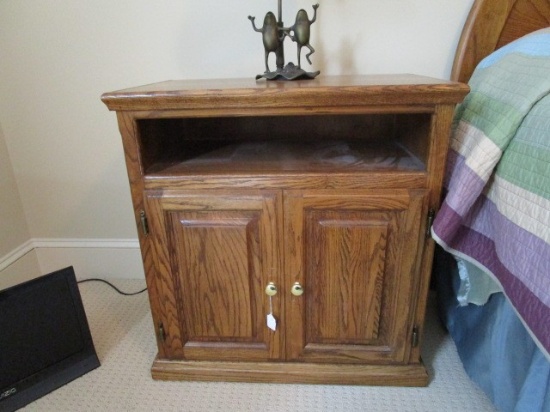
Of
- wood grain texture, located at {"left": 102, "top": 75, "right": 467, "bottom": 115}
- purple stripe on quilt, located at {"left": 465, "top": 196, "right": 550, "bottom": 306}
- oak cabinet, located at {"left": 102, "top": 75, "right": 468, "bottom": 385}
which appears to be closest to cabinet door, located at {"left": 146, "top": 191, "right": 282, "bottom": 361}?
oak cabinet, located at {"left": 102, "top": 75, "right": 468, "bottom": 385}

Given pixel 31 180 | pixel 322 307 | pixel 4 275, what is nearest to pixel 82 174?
pixel 31 180

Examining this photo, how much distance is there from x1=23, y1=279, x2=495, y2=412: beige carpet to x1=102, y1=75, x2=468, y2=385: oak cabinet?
3 centimetres

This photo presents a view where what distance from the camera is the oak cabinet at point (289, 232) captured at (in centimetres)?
75

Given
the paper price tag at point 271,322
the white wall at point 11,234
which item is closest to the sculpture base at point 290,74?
the paper price tag at point 271,322

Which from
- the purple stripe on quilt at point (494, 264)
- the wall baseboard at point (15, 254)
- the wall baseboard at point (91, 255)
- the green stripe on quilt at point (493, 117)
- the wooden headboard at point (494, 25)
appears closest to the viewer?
the purple stripe on quilt at point (494, 264)

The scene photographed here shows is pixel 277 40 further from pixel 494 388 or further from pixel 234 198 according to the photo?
pixel 494 388

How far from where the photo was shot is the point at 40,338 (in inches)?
37.4

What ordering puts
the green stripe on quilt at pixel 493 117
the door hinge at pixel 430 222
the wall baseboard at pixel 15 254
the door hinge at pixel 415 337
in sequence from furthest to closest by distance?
the wall baseboard at pixel 15 254 < the door hinge at pixel 415 337 < the door hinge at pixel 430 222 < the green stripe on quilt at pixel 493 117

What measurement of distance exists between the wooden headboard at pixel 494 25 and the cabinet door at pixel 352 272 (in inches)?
21.4

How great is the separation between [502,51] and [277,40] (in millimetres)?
567

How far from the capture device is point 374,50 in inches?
44.7

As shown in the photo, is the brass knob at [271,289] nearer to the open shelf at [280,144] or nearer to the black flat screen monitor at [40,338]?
the open shelf at [280,144]

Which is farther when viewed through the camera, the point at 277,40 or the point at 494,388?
the point at 277,40

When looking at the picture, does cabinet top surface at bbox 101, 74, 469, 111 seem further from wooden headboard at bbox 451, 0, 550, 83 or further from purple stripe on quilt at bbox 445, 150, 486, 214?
wooden headboard at bbox 451, 0, 550, 83
